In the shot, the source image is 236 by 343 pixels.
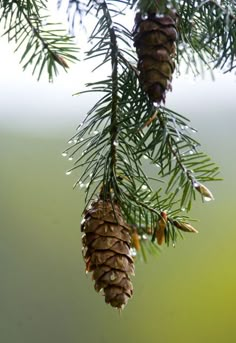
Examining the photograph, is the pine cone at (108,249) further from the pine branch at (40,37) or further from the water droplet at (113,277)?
the pine branch at (40,37)

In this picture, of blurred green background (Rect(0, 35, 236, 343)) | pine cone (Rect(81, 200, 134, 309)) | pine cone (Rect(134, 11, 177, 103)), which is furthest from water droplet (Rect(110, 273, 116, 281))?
blurred green background (Rect(0, 35, 236, 343))

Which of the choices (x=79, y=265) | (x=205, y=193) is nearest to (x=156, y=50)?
(x=205, y=193)

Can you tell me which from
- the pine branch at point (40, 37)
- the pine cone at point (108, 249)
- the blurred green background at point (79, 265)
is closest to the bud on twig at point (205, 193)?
the pine cone at point (108, 249)

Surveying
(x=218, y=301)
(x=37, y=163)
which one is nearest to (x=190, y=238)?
(x=218, y=301)

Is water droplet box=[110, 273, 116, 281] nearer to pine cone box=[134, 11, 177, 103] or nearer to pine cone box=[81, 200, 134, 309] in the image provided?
pine cone box=[81, 200, 134, 309]

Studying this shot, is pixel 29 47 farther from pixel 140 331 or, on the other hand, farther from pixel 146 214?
pixel 140 331

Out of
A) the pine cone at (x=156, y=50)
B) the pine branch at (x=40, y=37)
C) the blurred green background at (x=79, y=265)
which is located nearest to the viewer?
the pine cone at (x=156, y=50)
